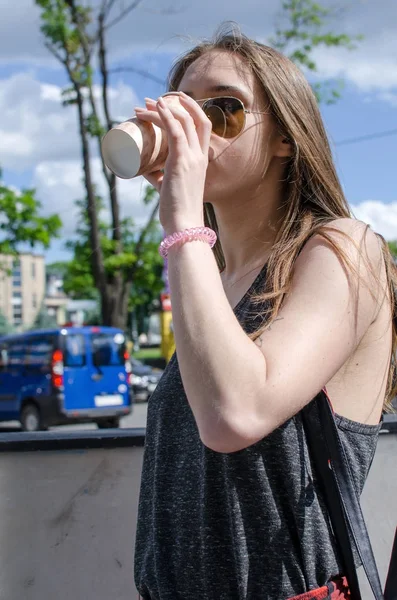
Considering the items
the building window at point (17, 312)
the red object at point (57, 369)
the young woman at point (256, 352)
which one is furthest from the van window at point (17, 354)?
the building window at point (17, 312)

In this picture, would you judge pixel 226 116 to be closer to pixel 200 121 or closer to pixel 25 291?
pixel 200 121

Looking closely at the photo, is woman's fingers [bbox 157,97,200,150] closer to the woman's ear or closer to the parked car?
the woman's ear

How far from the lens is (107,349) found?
1545cm

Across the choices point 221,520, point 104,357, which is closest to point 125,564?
point 221,520

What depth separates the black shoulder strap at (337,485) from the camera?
122 centimetres

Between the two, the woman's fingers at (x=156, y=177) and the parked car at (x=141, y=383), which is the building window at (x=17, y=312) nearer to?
the parked car at (x=141, y=383)

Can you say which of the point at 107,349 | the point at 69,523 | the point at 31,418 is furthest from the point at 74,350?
the point at 69,523

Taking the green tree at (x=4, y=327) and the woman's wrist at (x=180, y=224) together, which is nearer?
A: the woman's wrist at (x=180, y=224)

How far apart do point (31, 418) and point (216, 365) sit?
14232mm

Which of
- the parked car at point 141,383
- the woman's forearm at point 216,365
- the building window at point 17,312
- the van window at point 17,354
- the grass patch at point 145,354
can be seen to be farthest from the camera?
the building window at point 17,312

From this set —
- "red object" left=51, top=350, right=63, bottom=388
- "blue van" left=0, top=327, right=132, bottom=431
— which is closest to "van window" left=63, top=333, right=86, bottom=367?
"blue van" left=0, top=327, right=132, bottom=431

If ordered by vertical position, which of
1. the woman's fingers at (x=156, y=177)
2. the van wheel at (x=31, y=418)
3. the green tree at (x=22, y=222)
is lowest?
the van wheel at (x=31, y=418)

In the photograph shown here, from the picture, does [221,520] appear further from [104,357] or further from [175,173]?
[104,357]

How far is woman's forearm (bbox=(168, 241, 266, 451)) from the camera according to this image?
1.13m
